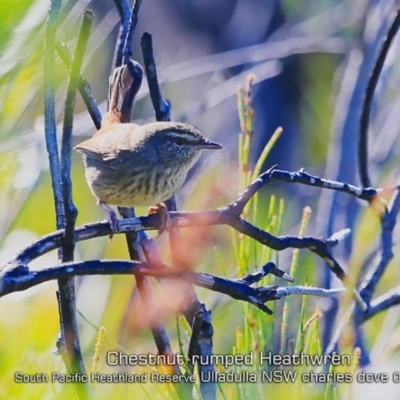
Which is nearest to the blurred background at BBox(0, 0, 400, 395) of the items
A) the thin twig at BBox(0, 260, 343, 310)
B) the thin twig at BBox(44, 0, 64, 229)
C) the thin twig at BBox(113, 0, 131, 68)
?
the thin twig at BBox(44, 0, 64, 229)

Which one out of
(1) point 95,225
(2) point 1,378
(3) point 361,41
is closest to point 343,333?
(1) point 95,225

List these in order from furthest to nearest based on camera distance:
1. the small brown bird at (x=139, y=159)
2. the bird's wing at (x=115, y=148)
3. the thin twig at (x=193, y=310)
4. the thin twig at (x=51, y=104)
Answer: the bird's wing at (x=115, y=148), the small brown bird at (x=139, y=159), the thin twig at (x=193, y=310), the thin twig at (x=51, y=104)

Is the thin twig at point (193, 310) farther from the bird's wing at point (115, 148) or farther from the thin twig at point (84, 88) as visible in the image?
the bird's wing at point (115, 148)

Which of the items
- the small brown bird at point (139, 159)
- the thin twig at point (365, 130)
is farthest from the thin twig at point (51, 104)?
the small brown bird at point (139, 159)

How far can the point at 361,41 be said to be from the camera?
184 inches

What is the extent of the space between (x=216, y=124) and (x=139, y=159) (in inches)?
100

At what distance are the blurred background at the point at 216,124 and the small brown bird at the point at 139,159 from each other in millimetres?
111

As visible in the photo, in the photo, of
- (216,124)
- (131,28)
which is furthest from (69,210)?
(216,124)

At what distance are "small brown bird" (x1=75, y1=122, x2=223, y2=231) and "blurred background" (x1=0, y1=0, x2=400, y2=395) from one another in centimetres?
11

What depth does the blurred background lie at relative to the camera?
1.73 m

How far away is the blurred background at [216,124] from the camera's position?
1726 millimetres

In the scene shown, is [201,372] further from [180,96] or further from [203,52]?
[203,52]

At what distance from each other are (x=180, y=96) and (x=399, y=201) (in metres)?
3.96

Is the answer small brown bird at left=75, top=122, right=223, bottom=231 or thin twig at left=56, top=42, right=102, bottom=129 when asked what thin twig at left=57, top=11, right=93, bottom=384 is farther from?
small brown bird at left=75, top=122, right=223, bottom=231
